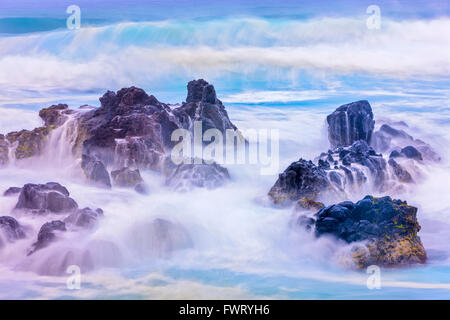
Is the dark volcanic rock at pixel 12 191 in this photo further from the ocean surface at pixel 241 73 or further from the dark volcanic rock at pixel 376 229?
the dark volcanic rock at pixel 376 229

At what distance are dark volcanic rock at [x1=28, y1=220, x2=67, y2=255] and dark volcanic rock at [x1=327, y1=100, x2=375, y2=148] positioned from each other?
3491 mm

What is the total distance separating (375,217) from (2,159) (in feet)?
15.4

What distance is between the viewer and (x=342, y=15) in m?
6.84

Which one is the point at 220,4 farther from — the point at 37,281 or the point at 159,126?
the point at 37,281

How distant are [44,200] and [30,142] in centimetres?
105

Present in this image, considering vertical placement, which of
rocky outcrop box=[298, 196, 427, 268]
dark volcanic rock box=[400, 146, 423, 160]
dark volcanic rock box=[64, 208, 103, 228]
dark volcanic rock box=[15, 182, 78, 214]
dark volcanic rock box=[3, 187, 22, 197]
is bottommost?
rocky outcrop box=[298, 196, 427, 268]

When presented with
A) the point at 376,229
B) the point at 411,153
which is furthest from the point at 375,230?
the point at 411,153

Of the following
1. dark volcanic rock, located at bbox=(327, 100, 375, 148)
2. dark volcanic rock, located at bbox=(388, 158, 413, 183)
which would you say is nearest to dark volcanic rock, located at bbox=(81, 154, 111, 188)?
dark volcanic rock, located at bbox=(327, 100, 375, 148)

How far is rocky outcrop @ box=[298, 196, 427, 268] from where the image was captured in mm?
5820

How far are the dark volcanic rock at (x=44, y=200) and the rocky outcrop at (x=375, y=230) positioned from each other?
290cm

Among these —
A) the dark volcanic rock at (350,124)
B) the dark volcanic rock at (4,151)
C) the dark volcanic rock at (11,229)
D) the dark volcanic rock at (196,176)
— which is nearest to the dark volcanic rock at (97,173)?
the dark volcanic rock at (196,176)

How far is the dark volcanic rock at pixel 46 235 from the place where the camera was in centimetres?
596

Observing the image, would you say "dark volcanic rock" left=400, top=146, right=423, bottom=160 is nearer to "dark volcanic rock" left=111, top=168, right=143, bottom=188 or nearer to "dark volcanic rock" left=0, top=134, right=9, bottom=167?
"dark volcanic rock" left=111, top=168, right=143, bottom=188
